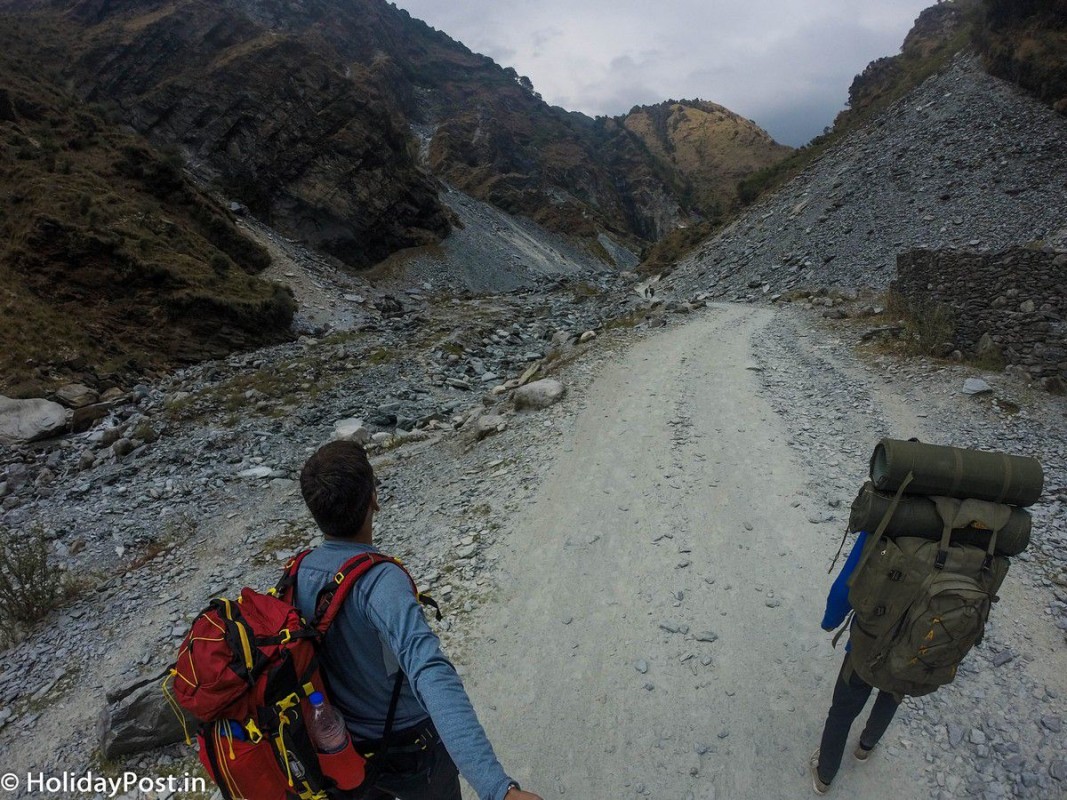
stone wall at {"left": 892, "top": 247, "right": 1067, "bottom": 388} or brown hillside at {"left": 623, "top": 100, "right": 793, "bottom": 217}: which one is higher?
brown hillside at {"left": 623, "top": 100, "right": 793, "bottom": 217}

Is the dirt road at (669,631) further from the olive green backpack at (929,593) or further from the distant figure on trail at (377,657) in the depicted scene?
the distant figure on trail at (377,657)

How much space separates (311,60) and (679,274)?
33.5 metres

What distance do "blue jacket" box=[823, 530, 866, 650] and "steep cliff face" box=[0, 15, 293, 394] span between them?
1782 centimetres

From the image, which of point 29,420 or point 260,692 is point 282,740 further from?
point 29,420

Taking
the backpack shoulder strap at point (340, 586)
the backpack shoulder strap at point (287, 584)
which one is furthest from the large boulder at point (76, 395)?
the backpack shoulder strap at point (340, 586)

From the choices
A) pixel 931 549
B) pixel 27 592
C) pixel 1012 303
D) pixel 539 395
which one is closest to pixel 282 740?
pixel 931 549

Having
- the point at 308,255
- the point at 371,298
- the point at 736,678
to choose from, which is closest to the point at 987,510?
the point at 736,678

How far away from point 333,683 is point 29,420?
15151mm

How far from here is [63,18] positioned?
163ft

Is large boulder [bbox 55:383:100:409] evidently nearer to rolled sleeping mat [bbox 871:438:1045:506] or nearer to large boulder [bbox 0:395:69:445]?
large boulder [bbox 0:395:69:445]

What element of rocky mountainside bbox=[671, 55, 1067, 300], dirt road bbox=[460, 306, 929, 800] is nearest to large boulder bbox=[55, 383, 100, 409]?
dirt road bbox=[460, 306, 929, 800]

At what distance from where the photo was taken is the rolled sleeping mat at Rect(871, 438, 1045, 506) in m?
2.43

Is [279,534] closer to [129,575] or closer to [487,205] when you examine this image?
[129,575]

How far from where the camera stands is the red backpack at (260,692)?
173cm
